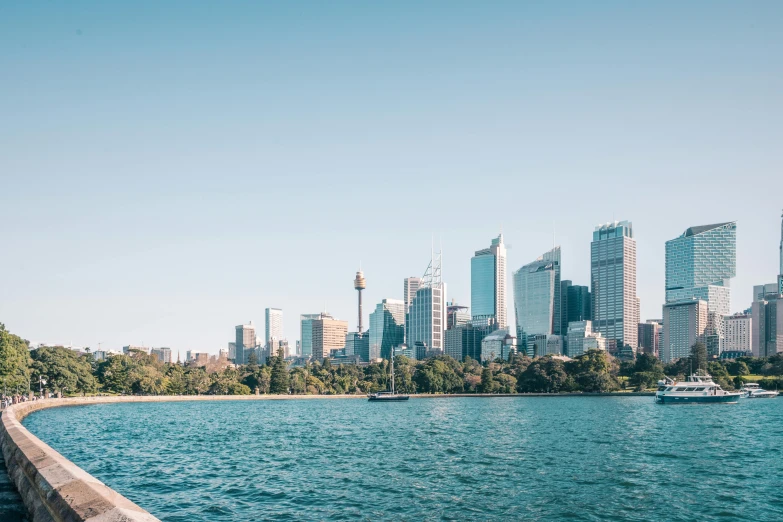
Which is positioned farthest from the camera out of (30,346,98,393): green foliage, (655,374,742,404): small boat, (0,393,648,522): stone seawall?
(655,374,742,404): small boat

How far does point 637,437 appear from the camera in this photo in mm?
80938

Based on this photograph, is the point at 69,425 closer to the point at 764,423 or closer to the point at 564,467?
the point at 564,467

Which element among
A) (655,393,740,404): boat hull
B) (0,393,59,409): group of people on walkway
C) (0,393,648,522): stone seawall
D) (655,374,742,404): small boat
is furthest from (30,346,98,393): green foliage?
(655,374,742,404): small boat

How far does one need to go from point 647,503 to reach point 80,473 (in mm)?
33360

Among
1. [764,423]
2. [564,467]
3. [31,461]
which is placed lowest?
[764,423]

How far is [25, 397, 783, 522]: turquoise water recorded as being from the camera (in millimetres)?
38781

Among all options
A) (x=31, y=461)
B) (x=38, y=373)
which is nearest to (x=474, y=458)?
(x=31, y=461)

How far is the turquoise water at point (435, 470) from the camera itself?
38.8 metres

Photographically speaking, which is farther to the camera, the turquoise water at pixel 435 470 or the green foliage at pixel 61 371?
the green foliage at pixel 61 371

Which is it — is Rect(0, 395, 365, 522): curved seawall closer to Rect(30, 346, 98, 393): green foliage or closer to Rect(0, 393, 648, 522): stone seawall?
Rect(0, 393, 648, 522): stone seawall

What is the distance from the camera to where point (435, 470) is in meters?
53.2

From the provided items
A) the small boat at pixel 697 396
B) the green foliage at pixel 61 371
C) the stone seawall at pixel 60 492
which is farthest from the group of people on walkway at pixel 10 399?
the small boat at pixel 697 396

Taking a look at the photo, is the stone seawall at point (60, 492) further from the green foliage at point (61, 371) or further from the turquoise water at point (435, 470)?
the green foliage at point (61, 371)

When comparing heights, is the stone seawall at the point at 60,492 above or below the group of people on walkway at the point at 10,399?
above
